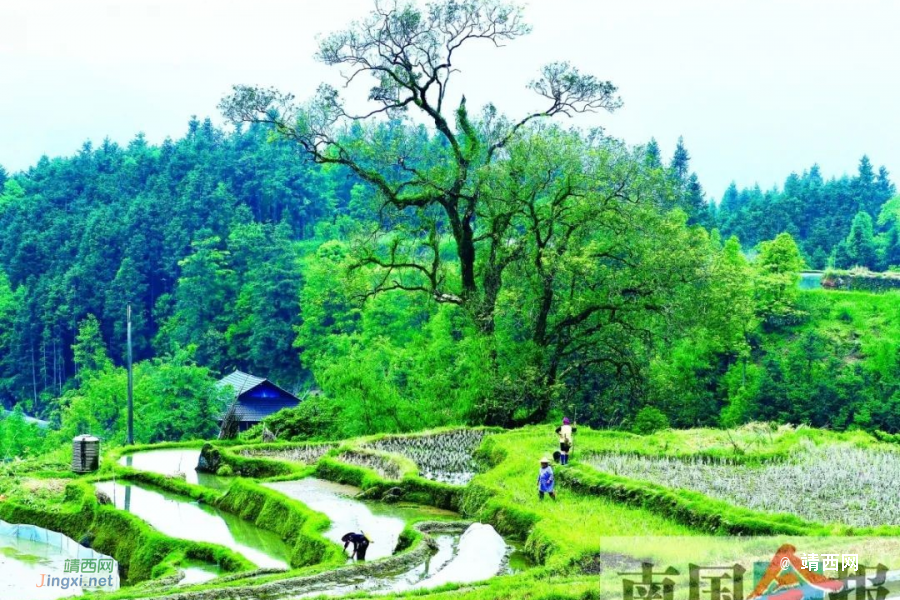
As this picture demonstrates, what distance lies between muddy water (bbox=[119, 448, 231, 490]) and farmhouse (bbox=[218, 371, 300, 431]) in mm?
16520

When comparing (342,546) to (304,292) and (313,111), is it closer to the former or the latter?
(313,111)

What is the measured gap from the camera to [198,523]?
19.2 metres

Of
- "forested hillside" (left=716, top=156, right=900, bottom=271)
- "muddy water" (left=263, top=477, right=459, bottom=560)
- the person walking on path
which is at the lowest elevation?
"muddy water" (left=263, top=477, right=459, bottom=560)

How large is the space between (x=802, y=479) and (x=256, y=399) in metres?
33.1

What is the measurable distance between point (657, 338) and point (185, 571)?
18084mm

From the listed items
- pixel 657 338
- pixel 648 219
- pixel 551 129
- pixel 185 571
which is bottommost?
pixel 185 571

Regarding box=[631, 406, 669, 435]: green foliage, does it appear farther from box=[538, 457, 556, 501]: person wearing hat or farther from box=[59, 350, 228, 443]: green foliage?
box=[59, 350, 228, 443]: green foliage

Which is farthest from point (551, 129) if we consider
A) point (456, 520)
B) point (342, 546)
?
point (342, 546)

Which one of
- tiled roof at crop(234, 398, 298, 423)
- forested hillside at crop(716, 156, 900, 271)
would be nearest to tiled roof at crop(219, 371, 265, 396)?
tiled roof at crop(234, 398, 298, 423)

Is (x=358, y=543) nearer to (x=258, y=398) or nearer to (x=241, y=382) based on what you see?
(x=258, y=398)

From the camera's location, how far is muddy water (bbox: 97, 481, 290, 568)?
17.1 meters

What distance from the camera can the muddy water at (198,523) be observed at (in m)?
17.1

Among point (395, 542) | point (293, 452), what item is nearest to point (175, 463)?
point (293, 452)

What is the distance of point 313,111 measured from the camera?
29781mm
